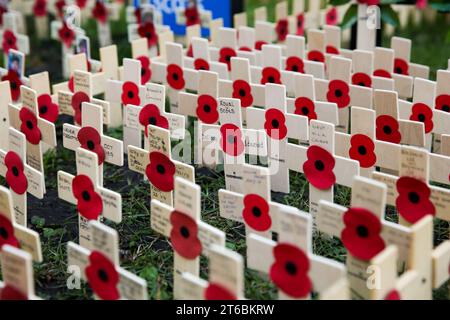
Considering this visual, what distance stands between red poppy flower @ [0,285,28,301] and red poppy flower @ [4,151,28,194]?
83 cm

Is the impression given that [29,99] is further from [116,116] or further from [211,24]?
[211,24]

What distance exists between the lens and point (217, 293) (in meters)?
2.34

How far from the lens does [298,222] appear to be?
2.36 meters

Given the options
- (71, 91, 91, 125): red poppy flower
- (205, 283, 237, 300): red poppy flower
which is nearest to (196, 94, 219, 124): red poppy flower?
(71, 91, 91, 125): red poppy flower

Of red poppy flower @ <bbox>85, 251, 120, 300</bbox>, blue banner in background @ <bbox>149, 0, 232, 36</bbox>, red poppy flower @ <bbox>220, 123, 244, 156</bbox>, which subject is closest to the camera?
red poppy flower @ <bbox>85, 251, 120, 300</bbox>

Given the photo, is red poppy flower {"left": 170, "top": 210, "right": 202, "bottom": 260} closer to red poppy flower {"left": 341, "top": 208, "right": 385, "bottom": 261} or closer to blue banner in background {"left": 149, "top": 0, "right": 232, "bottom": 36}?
red poppy flower {"left": 341, "top": 208, "right": 385, "bottom": 261}

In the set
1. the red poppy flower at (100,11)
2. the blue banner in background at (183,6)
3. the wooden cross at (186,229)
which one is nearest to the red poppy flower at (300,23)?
the blue banner in background at (183,6)

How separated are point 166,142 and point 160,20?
265cm

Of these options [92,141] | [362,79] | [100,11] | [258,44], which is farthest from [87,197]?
[100,11]

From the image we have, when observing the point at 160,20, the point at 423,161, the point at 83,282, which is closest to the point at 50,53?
the point at 160,20

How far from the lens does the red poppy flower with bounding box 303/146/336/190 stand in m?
3.17

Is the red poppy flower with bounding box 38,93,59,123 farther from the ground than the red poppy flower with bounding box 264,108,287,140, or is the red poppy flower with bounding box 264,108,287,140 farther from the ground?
the red poppy flower with bounding box 264,108,287,140

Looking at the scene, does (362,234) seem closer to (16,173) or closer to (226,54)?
(16,173)

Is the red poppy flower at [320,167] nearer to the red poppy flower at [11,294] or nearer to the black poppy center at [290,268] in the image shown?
the black poppy center at [290,268]
